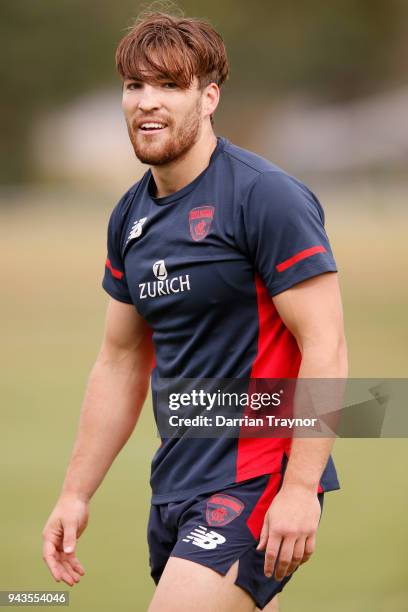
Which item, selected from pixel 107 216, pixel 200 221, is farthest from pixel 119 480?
pixel 107 216

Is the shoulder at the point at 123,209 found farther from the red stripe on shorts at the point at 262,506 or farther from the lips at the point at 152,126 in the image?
the red stripe on shorts at the point at 262,506

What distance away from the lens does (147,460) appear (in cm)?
752

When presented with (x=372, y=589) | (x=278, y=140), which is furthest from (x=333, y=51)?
(x=372, y=589)

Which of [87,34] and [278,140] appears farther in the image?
[87,34]

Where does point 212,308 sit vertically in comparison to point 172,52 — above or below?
below

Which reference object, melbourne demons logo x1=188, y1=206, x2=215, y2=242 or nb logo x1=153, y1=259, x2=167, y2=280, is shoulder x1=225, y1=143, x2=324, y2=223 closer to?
melbourne demons logo x1=188, y1=206, x2=215, y2=242

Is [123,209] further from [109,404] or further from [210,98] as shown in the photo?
[109,404]

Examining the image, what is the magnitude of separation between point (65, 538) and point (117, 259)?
0.80 metres

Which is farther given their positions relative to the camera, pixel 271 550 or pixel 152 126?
pixel 152 126

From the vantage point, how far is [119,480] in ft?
22.9

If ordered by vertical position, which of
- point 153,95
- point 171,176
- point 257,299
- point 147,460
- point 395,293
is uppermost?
point 153,95

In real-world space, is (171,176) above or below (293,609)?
above

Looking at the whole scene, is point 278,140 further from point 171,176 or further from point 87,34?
point 171,176

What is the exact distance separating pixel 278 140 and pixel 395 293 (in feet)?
51.3
